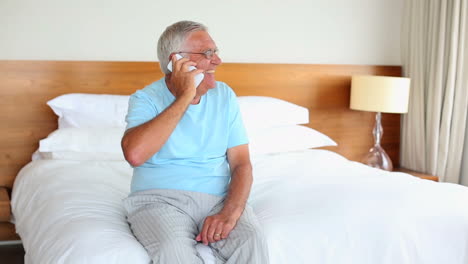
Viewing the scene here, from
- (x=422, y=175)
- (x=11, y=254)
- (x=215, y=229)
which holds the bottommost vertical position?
(x=11, y=254)

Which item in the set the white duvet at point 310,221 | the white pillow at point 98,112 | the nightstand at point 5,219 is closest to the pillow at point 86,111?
the white pillow at point 98,112

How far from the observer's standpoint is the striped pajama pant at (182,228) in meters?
1.50

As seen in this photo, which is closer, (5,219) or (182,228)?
(182,228)

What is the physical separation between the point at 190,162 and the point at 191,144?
6cm

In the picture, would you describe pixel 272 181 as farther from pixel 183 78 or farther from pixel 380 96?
pixel 380 96

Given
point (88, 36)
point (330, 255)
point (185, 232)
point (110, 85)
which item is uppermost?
point (88, 36)

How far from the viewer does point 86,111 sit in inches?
114

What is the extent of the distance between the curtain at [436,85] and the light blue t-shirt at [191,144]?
1.98 metres

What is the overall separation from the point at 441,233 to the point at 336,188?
0.46 metres

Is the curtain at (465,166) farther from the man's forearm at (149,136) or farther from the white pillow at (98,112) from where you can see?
the man's forearm at (149,136)

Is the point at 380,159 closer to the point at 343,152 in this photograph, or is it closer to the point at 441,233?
the point at 343,152

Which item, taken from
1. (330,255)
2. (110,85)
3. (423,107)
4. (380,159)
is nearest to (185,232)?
(330,255)

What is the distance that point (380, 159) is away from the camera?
3543 mm

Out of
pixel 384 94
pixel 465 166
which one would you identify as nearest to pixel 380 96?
pixel 384 94
